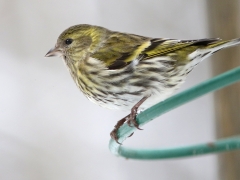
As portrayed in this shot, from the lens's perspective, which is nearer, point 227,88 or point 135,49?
point 135,49

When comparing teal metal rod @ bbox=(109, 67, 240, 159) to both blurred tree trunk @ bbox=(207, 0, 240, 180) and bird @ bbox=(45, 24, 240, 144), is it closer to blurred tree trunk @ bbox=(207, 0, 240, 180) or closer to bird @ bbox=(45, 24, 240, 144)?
bird @ bbox=(45, 24, 240, 144)

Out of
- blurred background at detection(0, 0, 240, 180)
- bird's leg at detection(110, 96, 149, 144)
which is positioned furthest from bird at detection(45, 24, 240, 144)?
blurred background at detection(0, 0, 240, 180)

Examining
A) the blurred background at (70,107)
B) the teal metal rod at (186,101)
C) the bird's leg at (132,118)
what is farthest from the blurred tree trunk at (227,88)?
the teal metal rod at (186,101)

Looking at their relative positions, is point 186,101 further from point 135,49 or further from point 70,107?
point 70,107

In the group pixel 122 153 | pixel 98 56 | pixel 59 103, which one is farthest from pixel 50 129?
pixel 122 153

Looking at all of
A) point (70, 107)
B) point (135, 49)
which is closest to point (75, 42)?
point (135, 49)

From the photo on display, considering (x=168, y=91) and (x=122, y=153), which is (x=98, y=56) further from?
(x=122, y=153)

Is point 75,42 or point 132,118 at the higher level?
point 75,42
